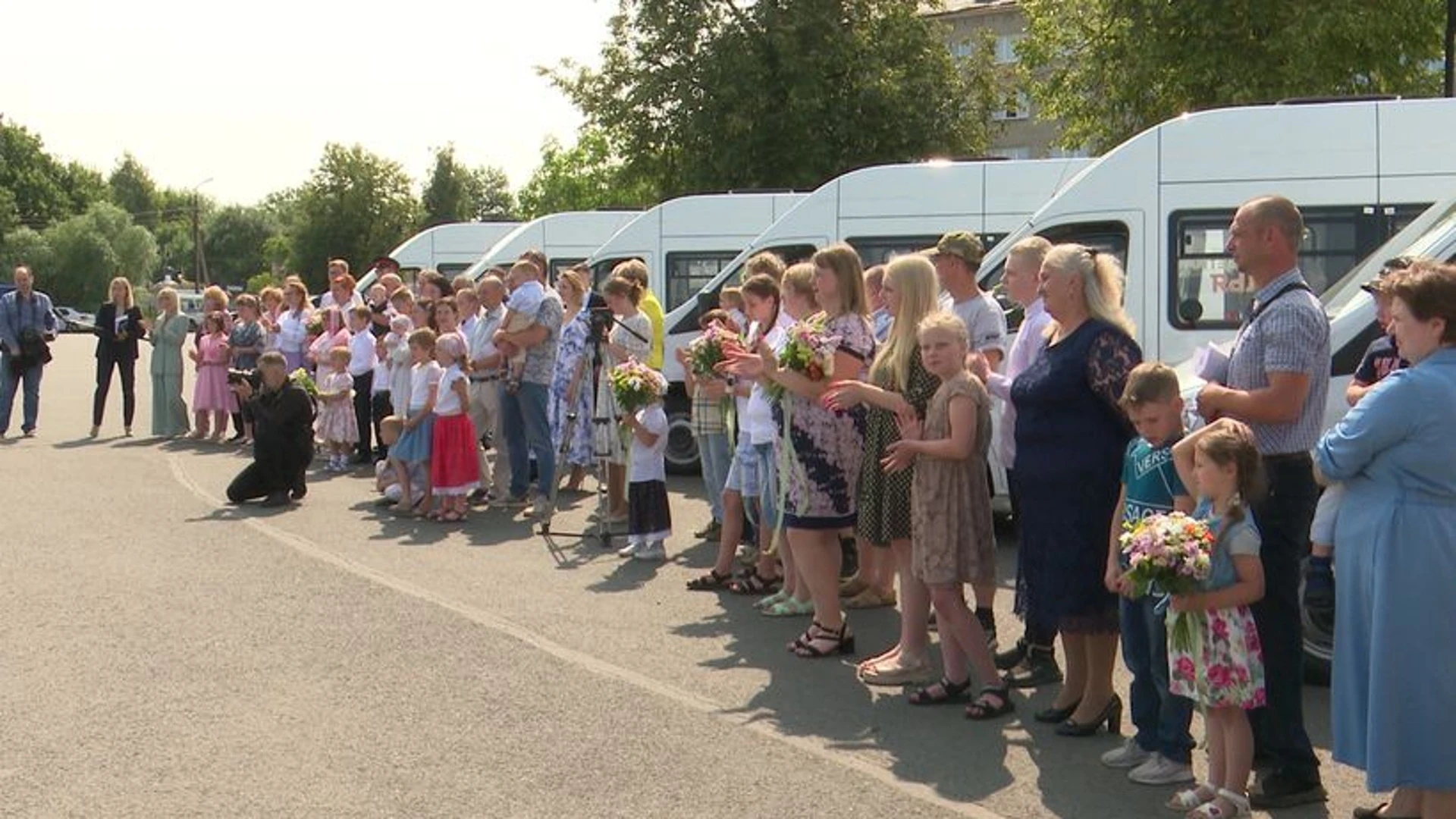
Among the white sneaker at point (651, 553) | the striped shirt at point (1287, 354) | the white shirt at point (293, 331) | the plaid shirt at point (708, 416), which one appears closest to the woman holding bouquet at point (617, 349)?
the white sneaker at point (651, 553)

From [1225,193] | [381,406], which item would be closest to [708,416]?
[1225,193]

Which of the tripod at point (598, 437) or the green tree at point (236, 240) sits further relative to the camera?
the green tree at point (236, 240)

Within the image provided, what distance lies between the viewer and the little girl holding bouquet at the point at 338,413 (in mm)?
18000

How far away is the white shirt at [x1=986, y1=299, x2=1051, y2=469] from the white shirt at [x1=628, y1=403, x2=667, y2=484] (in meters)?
3.79

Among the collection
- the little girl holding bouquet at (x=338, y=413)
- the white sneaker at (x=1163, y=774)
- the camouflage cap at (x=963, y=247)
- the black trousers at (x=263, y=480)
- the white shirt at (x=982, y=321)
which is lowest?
the white sneaker at (x=1163, y=774)

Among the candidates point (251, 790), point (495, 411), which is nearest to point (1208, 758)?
point (251, 790)

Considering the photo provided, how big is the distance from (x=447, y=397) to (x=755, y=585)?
14.8ft

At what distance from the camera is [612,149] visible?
40.3 metres

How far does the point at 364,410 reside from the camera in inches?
735

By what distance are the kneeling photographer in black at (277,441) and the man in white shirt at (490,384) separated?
157 centimetres

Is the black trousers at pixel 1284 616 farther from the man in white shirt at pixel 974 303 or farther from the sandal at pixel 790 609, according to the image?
the sandal at pixel 790 609

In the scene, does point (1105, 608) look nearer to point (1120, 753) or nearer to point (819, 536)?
point (1120, 753)

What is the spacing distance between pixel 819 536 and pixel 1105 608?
6.59ft

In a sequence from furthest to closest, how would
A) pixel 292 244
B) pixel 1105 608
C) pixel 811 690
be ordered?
pixel 292 244 < pixel 811 690 < pixel 1105 608
